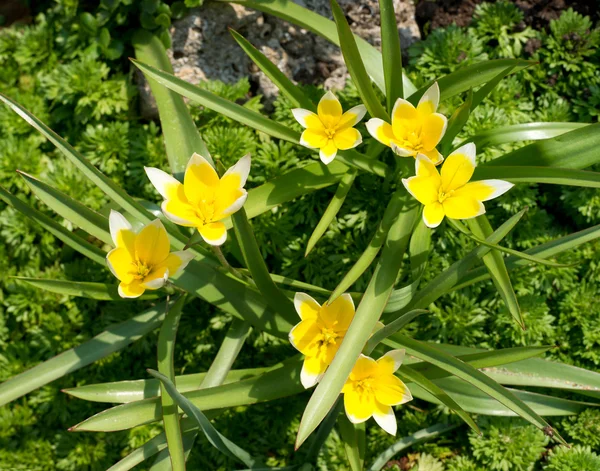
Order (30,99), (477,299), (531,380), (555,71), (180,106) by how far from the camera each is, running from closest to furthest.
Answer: (531,380) < (180,106) < (477,299) < (555,71) < (30,99)

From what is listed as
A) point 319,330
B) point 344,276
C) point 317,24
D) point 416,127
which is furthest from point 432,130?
point 317,24

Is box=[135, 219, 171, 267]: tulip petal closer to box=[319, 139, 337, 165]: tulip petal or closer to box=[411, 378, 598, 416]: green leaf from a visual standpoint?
box=[319, 139, 337, 165]: tulip petal

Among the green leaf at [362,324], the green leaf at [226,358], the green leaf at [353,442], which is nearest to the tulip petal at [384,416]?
the green leaf at [362,324]

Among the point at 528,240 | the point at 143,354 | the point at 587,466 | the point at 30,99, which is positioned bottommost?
the point at 587,466

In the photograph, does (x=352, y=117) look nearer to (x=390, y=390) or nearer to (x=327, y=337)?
(x=327, y=337)

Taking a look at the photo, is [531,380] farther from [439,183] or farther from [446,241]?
[439,183]

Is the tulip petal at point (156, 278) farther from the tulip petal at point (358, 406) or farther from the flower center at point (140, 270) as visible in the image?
the tulip petal at point (358, 406)

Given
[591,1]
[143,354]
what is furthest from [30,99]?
[591,1]
